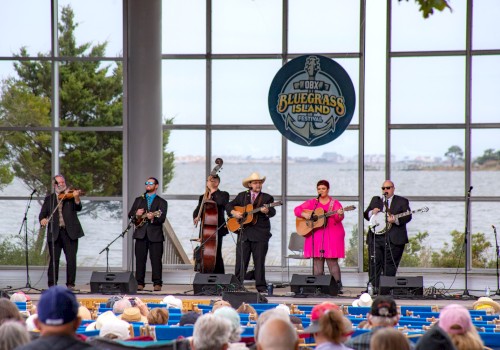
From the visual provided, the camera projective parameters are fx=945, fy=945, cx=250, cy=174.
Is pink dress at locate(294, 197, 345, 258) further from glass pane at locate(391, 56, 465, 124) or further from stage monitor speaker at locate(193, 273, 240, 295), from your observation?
glass pane at locate(391, 56, 465, 124)

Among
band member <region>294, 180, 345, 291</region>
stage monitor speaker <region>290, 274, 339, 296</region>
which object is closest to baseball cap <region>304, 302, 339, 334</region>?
stage monitor speaker <region>290, 274, 339, 296</region>

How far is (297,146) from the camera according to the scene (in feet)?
55.8

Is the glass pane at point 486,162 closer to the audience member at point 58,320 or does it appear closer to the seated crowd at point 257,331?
the seated crowd at point 257,331

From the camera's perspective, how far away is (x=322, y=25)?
17000mm

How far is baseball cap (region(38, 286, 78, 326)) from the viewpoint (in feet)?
13.5

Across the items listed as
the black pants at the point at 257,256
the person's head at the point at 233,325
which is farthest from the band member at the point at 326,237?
the person's head at the point at 233,325

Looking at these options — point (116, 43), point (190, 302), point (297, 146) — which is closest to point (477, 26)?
point (297, 146)

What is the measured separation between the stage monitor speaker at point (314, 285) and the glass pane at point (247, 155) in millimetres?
3775

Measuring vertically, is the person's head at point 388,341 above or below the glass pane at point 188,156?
below

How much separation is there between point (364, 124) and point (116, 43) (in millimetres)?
4699

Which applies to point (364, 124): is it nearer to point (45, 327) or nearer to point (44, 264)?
point (44, 264)

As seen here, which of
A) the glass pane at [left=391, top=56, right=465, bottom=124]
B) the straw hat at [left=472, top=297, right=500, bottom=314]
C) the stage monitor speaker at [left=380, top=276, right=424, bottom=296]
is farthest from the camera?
the glass pane at [left=391, top=56, right=465, bottom=124]

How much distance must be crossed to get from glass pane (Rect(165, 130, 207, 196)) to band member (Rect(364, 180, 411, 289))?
14.3 ft

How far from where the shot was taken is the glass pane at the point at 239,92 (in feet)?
56.3
